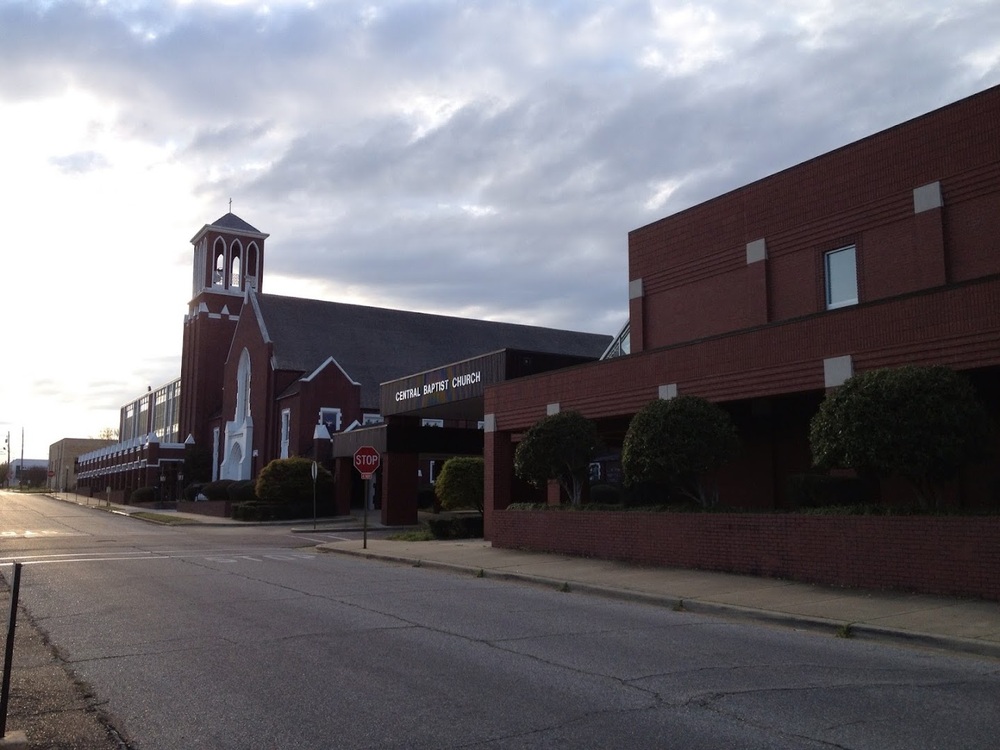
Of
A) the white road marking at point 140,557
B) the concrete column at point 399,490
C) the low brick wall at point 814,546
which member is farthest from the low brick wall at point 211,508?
the low brick wall at point 814,546

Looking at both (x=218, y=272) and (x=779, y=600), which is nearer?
(x=779, y=600)

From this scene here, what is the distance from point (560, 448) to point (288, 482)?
28.6 m

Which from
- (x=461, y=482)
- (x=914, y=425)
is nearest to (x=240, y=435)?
(x=461, y=482)

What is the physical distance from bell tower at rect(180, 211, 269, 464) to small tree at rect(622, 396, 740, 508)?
59.9m

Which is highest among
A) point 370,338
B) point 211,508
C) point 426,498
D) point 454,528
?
point 370,338

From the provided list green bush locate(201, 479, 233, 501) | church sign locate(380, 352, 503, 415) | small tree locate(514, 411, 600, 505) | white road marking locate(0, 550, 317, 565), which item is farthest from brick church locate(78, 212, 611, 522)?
small tree locate(514, 411, 600, 505)

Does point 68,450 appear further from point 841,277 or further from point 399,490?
point 841,277

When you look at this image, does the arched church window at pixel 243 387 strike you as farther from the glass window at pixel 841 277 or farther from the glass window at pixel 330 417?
the glass window at pixel 841 277

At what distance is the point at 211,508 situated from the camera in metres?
49.8

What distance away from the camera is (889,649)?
32.2 feet

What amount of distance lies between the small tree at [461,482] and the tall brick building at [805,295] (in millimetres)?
6972

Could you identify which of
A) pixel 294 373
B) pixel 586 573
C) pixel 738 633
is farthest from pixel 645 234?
pixel 294 373

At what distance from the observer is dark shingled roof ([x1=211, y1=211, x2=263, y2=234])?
7338 cm

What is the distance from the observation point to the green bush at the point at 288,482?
152 feet
